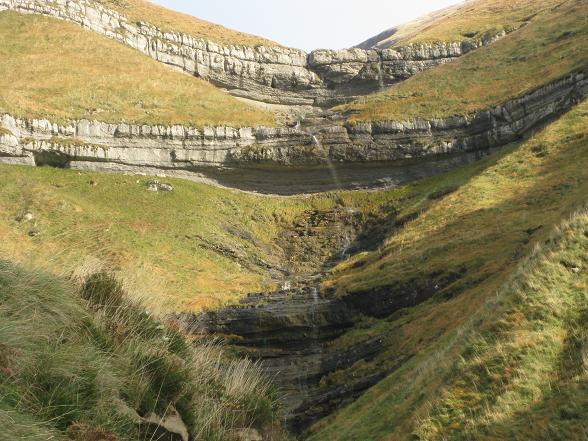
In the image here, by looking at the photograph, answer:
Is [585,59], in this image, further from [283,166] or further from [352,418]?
[352,418]

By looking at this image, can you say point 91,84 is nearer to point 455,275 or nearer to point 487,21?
point 455,275

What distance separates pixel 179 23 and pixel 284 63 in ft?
66.3

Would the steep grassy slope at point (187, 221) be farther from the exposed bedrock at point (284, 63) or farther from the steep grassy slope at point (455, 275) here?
the exposed bedrock at point (284, 63)

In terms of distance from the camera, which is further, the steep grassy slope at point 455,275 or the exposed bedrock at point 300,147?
the exposed bedrock at point 300,147

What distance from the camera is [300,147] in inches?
2422

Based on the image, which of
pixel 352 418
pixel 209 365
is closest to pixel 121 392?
pixel 209 365

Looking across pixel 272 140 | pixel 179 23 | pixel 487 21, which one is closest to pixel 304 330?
pixel 272 140

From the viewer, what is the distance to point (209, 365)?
1002 cm

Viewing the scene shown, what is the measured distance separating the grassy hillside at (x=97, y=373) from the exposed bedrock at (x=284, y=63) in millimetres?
85123

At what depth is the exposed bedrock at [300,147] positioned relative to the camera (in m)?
59.7

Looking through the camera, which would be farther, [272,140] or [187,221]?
[272,140]

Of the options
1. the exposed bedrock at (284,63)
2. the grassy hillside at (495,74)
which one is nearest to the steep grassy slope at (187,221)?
the grassy hillside at (495,74)

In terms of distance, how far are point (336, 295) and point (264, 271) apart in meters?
15.0

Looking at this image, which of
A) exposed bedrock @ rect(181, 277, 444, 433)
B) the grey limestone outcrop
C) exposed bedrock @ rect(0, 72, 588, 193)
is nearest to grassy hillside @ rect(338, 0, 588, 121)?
the grey limestone outcrop
